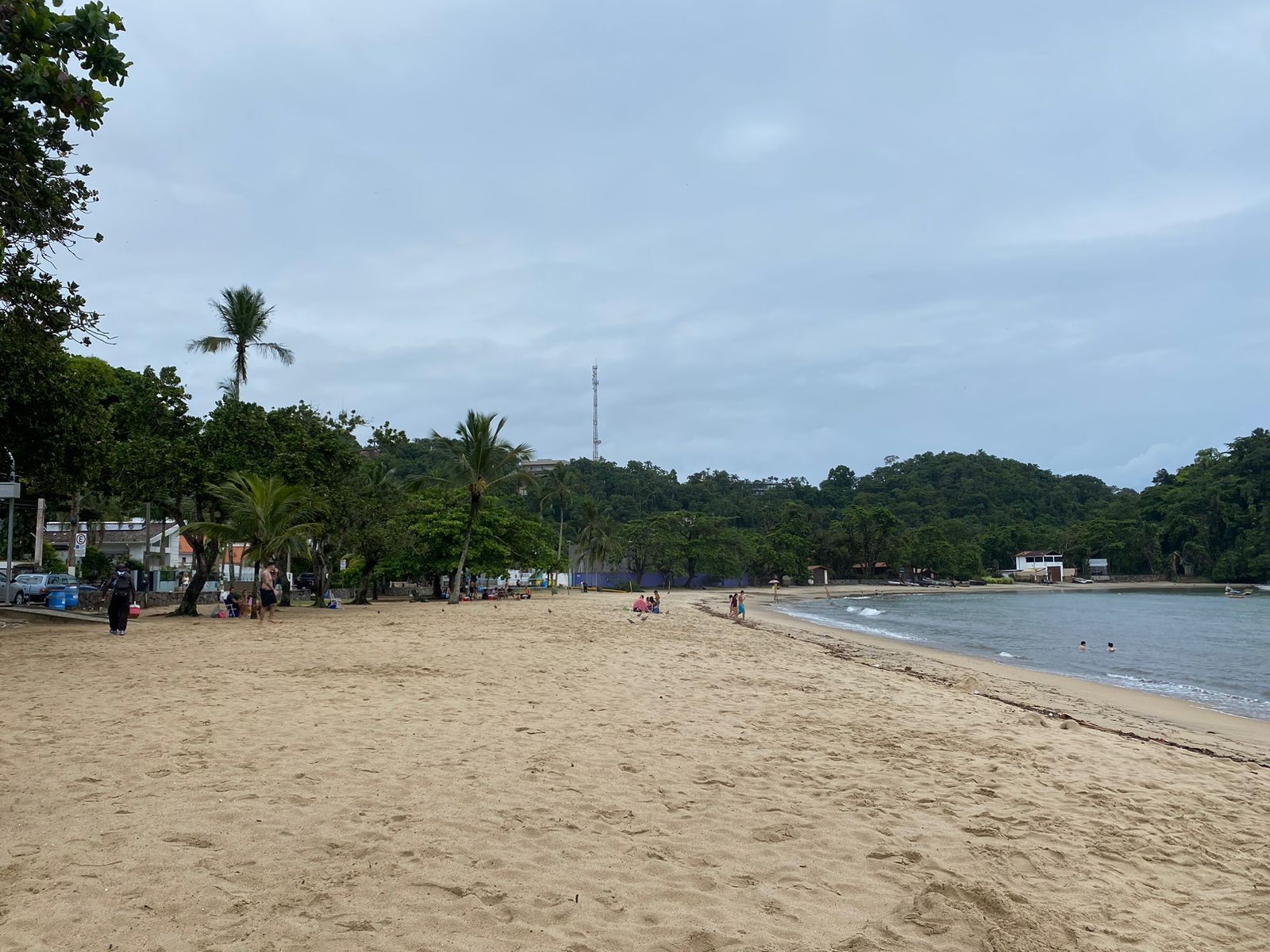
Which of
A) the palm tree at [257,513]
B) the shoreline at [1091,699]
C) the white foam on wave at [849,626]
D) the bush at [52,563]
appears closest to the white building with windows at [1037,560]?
the white foam on wave at [849,626]

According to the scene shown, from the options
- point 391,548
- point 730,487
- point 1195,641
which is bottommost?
point 1195,641

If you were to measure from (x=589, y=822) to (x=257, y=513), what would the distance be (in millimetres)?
15753

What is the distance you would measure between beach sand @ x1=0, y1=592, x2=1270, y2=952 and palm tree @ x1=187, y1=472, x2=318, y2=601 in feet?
29.0

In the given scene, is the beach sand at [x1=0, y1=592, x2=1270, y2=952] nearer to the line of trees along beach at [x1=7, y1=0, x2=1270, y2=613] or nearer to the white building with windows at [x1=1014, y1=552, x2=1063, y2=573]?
the line of trees along beach at [x1=7, y1=0, x2=1270, y2=613]

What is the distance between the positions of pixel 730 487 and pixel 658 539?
46.6 m

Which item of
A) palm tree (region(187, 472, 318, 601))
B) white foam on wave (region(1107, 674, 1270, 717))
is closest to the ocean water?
white foam on wave (region(1107, 674, 1270, 717))

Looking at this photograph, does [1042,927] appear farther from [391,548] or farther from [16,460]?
[391,548]

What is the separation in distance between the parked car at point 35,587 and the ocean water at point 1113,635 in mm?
25687

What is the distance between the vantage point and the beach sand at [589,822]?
330cm

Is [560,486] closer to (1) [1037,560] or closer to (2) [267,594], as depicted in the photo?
(2) [267,594]

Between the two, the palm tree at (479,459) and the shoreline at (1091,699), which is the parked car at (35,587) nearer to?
the palm tree at (479,459)

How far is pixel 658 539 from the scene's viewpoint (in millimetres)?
71750

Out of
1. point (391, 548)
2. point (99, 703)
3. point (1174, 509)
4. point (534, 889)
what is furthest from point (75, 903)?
point (1174, 509)

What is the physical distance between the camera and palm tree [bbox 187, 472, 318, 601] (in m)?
17.9
